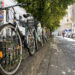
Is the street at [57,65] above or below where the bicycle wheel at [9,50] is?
below

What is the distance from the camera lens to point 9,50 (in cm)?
180

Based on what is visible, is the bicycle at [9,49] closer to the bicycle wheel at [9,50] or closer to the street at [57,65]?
the bicycle wheel at [9,50]

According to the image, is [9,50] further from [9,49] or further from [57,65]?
[57,65]

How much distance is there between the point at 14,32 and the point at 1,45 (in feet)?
1.51

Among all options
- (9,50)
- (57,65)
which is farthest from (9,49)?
(57,65)

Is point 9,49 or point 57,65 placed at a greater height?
point 9,49

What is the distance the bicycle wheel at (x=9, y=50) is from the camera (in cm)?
160

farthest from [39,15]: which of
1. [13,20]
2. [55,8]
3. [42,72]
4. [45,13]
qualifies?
[13,20]

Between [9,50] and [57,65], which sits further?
[57,65]

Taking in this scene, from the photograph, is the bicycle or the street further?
the street

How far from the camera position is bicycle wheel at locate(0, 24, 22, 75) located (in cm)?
160

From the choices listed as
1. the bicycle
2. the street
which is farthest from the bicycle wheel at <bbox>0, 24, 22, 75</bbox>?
the street

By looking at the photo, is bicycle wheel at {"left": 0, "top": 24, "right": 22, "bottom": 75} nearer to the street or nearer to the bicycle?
the bicycle

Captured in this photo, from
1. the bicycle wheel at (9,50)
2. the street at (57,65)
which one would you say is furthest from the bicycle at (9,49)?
the street at (57,65)
